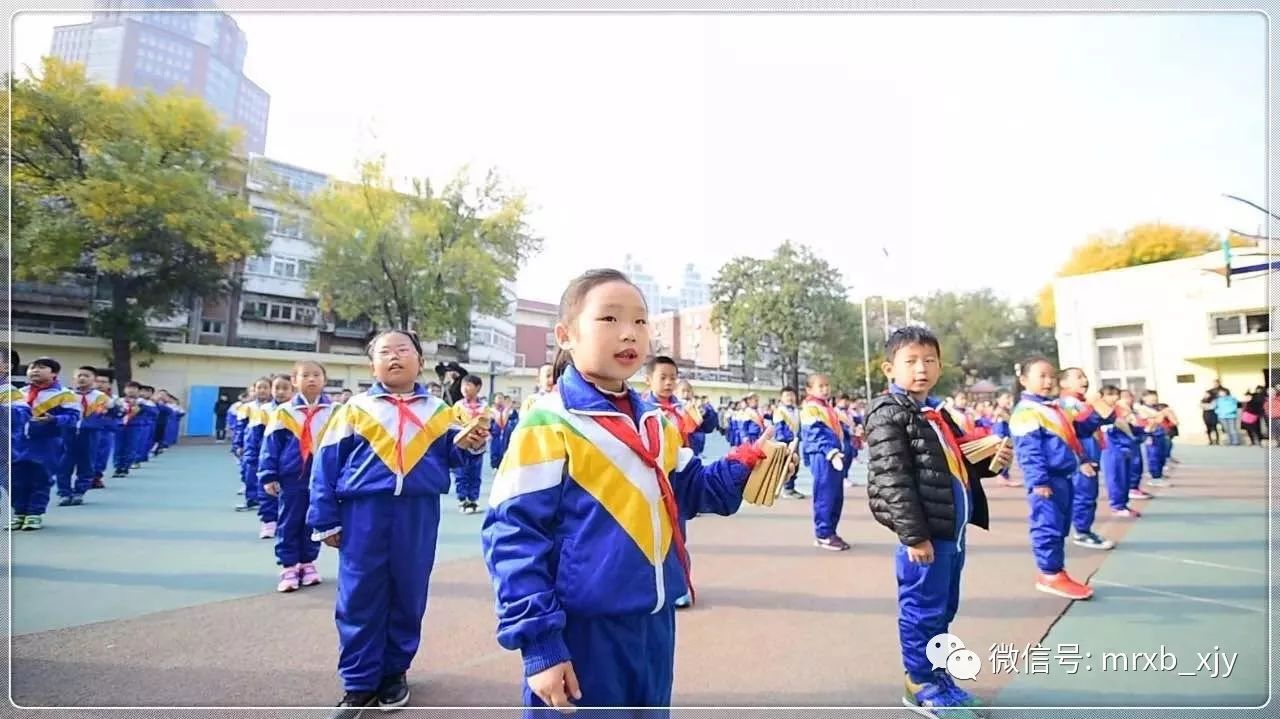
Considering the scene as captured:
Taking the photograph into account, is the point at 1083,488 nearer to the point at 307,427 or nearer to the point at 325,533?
the point at 325,533

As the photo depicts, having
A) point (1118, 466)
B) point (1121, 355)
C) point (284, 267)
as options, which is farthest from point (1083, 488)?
point (284, 267)

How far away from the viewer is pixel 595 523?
147cm

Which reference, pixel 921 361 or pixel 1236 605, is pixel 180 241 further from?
pixel 1236 605

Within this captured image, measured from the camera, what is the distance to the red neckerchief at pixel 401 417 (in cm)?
265

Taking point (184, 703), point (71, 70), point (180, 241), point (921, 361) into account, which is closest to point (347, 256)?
point (180, 241)

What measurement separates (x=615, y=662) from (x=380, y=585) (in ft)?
5.08

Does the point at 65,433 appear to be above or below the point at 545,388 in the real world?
below

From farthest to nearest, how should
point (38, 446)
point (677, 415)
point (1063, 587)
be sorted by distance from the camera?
point (38, 446) < point (677, 415) < point (1063, 587)

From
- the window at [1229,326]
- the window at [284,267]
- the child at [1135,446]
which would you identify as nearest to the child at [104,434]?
the child at [1135,446]

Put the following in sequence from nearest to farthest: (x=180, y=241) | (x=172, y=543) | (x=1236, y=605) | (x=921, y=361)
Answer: (x=921, y=361), (x=1236, y=605), (x=172, y=543), (x=180, y=241)

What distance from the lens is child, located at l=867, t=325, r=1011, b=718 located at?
2.38 metres

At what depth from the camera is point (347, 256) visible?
19.4 metres

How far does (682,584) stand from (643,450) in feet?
1.31

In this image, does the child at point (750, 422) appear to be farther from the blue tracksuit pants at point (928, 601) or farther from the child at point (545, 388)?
the blue tracksuit pants at point (928, 601)
